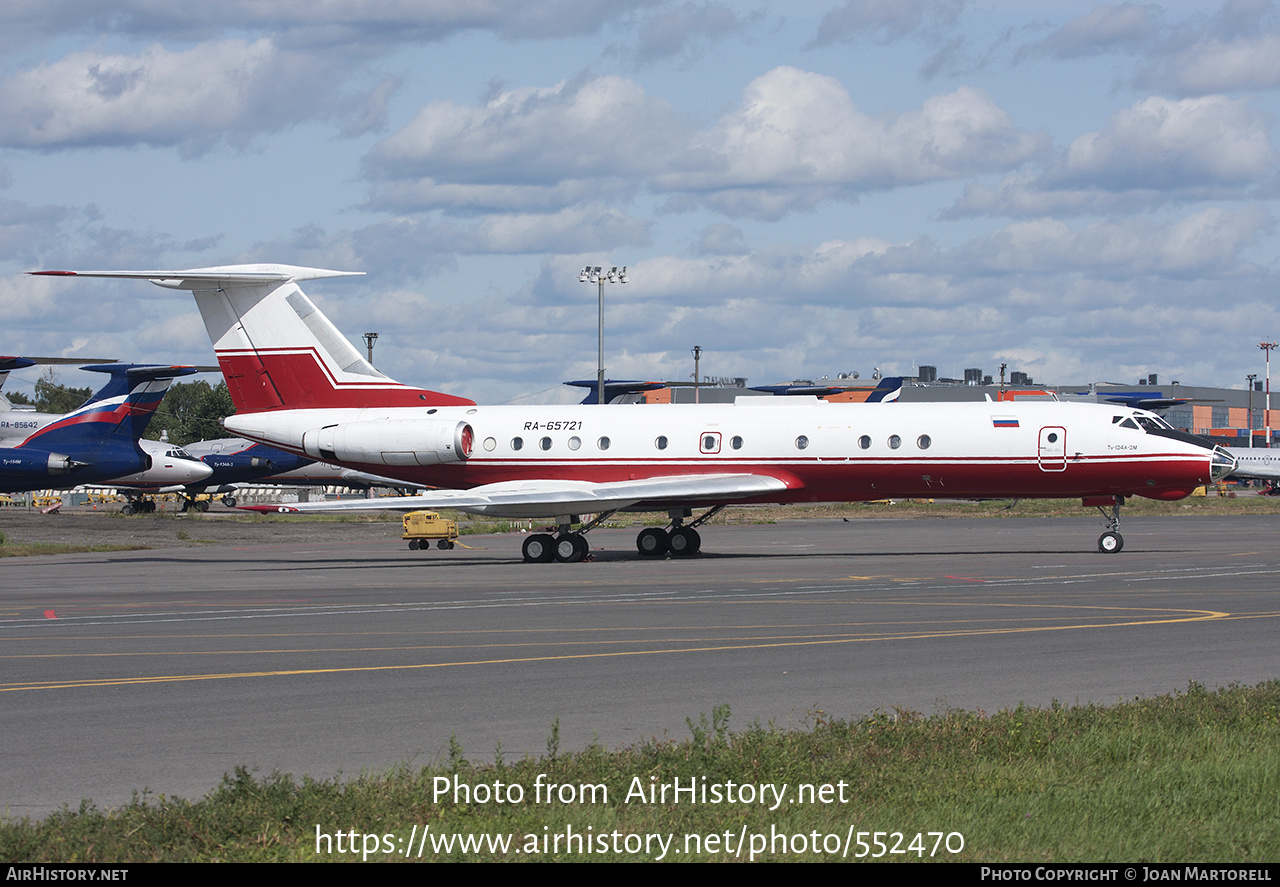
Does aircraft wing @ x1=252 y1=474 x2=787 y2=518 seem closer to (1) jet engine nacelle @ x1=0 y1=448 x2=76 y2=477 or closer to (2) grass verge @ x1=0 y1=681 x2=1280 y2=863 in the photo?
(2) grass verge @ x1=0 y1=681 x2=1280 y2=863

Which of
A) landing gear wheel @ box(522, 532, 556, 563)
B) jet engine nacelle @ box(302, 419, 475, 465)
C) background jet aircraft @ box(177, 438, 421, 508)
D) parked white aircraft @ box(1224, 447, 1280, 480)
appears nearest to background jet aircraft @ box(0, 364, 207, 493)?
background jet aircraft @ box(177, 438, 421, 508)

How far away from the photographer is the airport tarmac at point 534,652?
9812mm

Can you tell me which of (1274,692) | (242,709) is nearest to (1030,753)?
(1274,692)

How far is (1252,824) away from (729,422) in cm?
2601

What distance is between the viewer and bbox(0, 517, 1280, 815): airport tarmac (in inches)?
386

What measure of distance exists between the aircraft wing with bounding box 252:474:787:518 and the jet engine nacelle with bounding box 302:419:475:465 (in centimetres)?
138

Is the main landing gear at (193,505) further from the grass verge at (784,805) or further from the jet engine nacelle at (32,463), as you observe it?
the grass verge at (784,805)

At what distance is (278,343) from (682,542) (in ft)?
38.6

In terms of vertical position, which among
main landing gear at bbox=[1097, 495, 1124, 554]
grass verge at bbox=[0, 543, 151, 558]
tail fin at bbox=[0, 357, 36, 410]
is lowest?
grass verge at bbox=[0, 543, 151, 558]

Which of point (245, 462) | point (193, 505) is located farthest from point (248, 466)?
point (193, 505)

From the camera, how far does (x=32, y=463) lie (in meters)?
54.0

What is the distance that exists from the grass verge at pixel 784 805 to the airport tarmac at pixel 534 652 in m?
1.06

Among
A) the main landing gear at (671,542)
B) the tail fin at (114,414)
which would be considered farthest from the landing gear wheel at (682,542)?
the tail fin at (114,414)

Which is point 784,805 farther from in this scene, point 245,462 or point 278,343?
point 245,462
